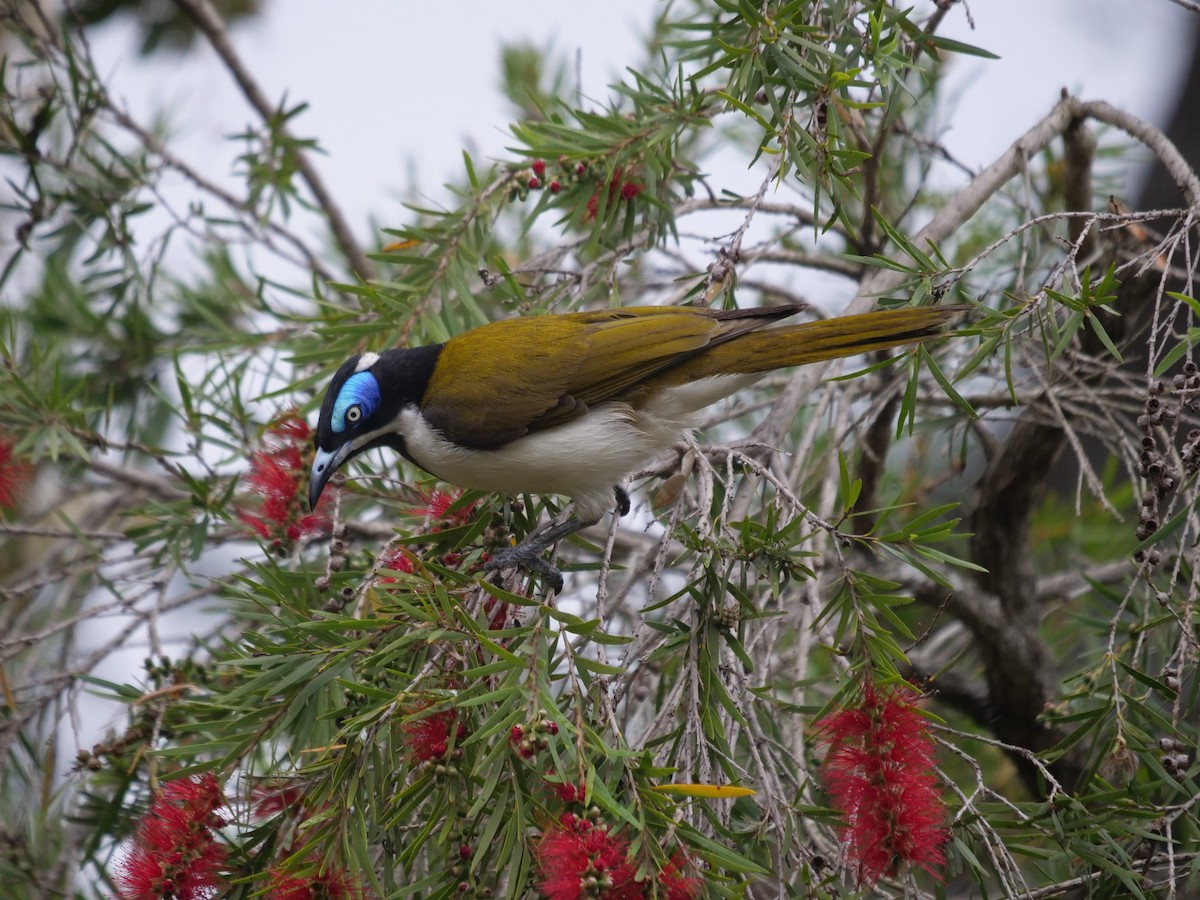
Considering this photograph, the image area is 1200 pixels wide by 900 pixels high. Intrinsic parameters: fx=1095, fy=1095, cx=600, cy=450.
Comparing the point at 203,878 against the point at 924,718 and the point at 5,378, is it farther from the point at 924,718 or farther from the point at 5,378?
the point at 5,378

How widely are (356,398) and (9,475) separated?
1.20 m

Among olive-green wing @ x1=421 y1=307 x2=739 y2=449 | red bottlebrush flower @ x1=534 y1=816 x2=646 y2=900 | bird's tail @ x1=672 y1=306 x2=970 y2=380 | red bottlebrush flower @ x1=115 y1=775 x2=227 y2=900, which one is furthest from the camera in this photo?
olive-green wing @ x1=421 y1=307 x2=739 y2=449

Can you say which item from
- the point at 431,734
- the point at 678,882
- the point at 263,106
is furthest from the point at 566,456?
the point at 263,106

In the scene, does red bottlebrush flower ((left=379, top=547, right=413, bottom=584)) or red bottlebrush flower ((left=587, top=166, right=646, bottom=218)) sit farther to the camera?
red bottlebrush flower ((left=587, top=166, right=646, bottom=218))

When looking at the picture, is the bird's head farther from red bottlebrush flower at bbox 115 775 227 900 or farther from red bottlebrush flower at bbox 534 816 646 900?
red bottlebrush flower at bbox 534 816 646 900

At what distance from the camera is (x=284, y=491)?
3.16 metres

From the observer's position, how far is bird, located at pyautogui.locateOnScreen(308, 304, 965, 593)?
331 cm

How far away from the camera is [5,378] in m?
3.54

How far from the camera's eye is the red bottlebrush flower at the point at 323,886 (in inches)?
83.1

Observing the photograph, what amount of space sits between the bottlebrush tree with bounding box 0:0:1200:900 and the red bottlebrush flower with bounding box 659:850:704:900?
0.04 feet

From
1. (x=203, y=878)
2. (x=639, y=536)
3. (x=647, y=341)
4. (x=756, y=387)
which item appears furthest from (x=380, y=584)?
(x=756, y=387)

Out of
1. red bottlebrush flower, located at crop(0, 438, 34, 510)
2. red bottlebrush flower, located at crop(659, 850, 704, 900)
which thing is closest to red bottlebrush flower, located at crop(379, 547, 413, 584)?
red bottlebrush flower, located at crop(659, 850, 704, 900)

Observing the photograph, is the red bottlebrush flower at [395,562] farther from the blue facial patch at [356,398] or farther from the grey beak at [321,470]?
the blue facial patch at [356,398]

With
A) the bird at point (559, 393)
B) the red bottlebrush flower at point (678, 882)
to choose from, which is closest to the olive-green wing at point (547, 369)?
the bird at point (559, 393)
